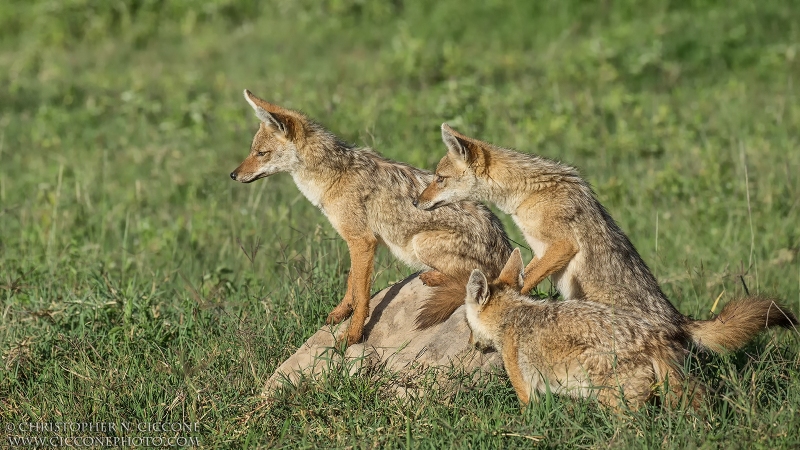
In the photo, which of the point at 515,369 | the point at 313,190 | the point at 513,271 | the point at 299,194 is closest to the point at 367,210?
the point at 313,190

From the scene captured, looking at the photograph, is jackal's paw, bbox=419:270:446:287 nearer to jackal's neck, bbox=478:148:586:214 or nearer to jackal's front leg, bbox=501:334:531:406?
jackal's neck, bbox=478:148:586:214

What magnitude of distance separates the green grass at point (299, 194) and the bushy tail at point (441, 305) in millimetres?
515

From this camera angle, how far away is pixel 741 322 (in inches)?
226

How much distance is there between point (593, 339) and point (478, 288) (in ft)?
2.46

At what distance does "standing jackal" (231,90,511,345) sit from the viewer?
6.60m

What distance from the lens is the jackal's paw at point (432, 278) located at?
651 cm

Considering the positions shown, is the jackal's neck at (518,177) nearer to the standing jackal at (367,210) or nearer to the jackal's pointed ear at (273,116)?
the standing jackal at (367,210)

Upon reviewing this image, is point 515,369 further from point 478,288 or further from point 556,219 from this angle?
point 556,219

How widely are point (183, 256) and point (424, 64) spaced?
668 cm

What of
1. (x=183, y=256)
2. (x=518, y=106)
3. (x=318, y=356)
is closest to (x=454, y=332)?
(x=318, y=356)

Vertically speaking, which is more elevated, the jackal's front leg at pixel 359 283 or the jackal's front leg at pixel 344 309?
the jackal's front leg at pixel 359 283

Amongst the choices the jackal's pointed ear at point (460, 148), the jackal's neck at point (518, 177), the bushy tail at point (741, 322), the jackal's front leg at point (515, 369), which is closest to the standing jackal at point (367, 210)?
the jackal's neck at point (518, 177)

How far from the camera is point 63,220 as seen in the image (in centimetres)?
923

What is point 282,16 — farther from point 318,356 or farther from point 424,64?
point 318,356
